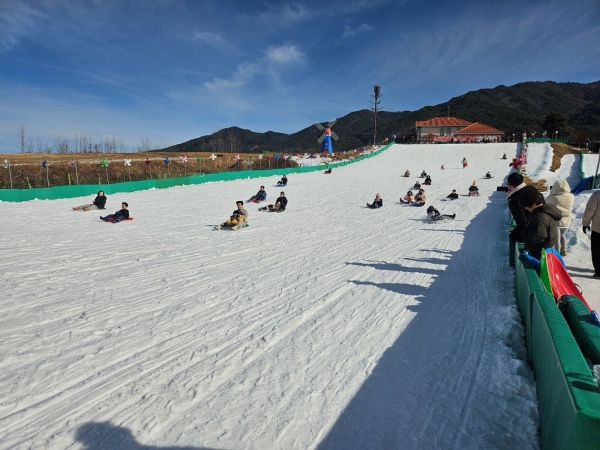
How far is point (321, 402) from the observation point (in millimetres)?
3268

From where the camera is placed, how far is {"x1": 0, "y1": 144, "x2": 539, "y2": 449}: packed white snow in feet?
9.70

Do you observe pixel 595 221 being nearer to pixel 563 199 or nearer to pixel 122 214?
pixel 563 199

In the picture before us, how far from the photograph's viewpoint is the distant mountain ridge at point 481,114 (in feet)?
376

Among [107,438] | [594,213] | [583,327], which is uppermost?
[594,213]

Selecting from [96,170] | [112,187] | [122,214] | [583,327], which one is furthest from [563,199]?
[96,170]

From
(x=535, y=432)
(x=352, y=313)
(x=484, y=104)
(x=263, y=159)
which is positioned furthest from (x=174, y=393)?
(x=484, y=104)

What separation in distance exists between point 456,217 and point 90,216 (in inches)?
597

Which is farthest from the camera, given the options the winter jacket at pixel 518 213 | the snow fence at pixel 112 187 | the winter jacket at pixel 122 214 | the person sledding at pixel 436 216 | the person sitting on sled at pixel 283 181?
the person sitting on sled at pixel 283 181

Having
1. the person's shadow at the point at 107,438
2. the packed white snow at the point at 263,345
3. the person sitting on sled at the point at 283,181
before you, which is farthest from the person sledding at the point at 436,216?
the person sitting on sled at the point at 283,181

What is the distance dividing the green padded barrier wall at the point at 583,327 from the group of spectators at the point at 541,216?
1055 millimetres

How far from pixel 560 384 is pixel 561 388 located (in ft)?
0.16

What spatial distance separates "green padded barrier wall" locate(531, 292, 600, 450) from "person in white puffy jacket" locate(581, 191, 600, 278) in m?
3.81

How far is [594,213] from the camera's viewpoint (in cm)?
588

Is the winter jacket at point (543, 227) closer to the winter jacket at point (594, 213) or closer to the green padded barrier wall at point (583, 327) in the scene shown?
the green padded barrier wall at point (583, 327)
